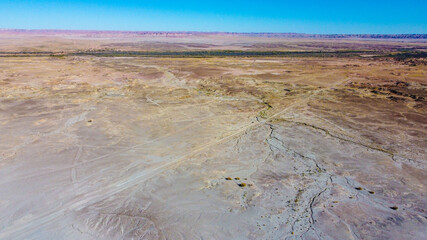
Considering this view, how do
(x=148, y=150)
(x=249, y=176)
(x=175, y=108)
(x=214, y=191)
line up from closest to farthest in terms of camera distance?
(x=214, y=191) → (x=249, y=176) → (x=148, y=150) → (x=175, y=108)

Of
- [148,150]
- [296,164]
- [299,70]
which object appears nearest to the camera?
[296,164]

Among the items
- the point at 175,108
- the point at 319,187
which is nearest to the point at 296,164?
the point at 319,187

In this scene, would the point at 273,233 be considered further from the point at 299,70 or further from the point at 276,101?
the point at 299,70

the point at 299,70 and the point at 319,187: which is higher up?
the point at 299,70

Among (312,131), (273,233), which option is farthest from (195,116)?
(273,233)

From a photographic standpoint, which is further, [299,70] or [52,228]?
[299,70]

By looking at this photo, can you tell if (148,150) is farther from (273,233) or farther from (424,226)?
(424,226)
